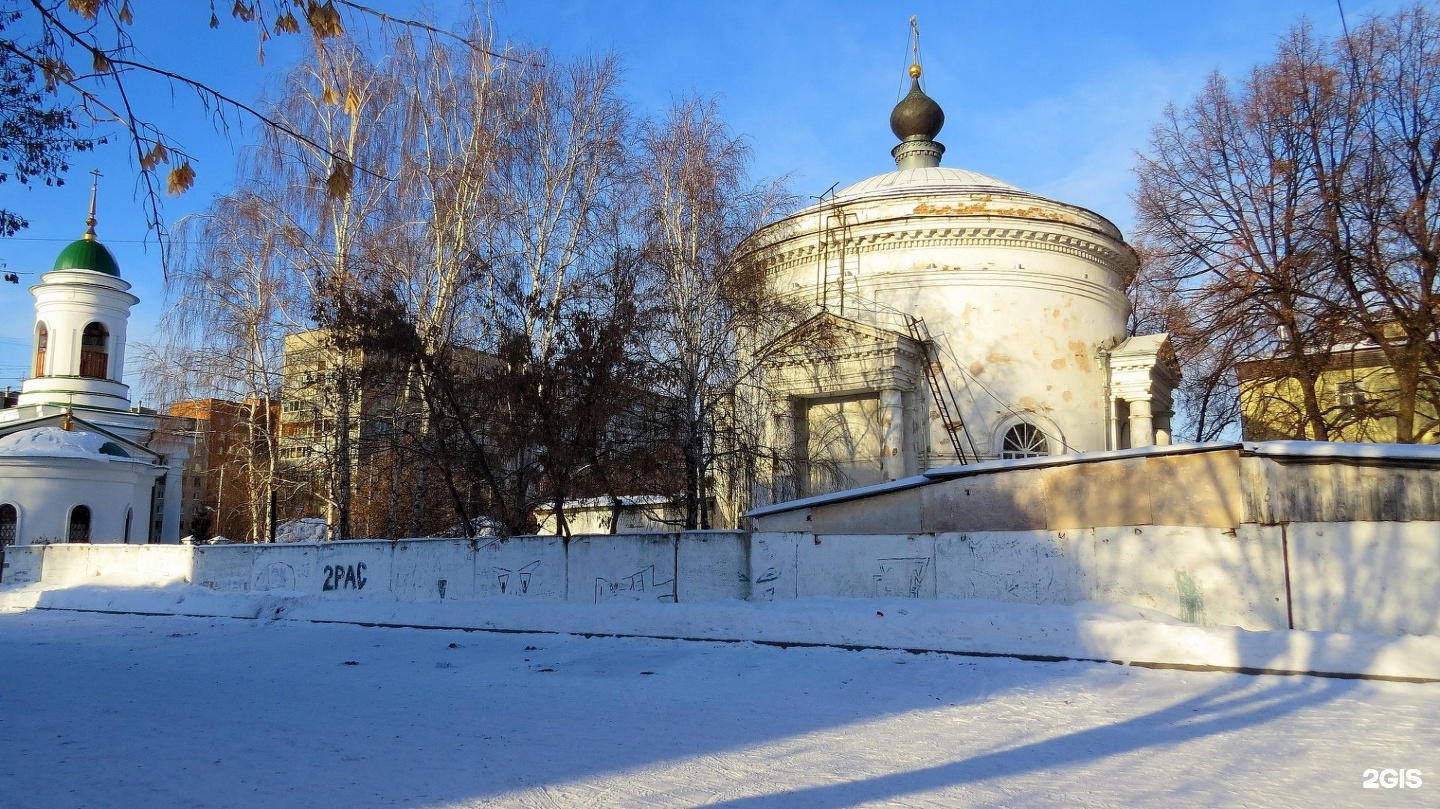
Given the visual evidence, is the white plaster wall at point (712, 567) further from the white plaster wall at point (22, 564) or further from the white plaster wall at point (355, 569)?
the white plaster wall at point (22, 564)

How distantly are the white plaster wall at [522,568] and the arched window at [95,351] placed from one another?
110ft

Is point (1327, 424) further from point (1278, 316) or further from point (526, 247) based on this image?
point (526, 247)

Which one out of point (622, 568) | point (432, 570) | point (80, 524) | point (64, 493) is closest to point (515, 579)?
point (432, 570)

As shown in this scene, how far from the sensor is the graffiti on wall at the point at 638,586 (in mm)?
14961

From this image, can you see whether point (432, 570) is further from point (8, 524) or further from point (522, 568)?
point (8, 524)

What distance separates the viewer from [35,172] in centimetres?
779

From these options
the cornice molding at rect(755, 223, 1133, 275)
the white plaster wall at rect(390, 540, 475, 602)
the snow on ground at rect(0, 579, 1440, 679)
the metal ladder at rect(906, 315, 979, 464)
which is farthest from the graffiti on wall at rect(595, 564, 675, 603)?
the metal ladder at rect(906, 315, 979, 464)

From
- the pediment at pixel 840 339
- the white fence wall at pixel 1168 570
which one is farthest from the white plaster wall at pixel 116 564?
the white fence wall at pixel 1168 570

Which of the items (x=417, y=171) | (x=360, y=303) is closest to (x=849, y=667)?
(x=360, y=303)

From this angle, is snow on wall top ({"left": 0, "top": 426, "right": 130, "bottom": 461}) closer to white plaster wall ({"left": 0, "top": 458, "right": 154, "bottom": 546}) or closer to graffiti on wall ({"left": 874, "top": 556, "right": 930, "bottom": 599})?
white plaster wall ({"left": 0, "top": 458, "right": 154, "bottom": 546})

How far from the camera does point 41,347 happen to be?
136 ft

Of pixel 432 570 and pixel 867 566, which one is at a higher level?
pixel 867 566

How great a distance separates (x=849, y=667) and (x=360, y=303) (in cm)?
1177

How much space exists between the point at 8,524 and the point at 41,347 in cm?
1144
